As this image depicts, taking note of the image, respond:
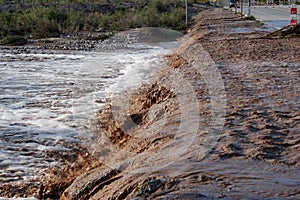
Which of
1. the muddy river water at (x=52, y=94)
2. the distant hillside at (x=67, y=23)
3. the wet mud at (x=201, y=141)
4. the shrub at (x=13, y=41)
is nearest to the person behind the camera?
the wet mud at (x=201, y=141)

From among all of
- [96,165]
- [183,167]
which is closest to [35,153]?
[96,165]

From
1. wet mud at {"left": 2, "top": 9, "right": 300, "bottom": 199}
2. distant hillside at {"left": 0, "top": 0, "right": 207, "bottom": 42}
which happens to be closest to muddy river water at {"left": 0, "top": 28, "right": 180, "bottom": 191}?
wet mud at {"left": 2, "top": 9, "right": 300, "bottom": 199}

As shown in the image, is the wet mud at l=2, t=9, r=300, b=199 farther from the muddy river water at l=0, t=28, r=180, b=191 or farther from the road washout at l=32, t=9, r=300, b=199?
the muddy river water at l=0, t=28, r=180, b=191

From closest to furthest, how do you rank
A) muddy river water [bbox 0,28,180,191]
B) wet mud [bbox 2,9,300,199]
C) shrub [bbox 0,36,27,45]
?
wet mud [bbox 2,9,300,199], muddy river water [bbox 0,28,180,191], shrub [bbox 0,36,27,45]

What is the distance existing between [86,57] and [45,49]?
4672mm

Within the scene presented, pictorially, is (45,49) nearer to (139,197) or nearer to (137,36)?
(137,36)

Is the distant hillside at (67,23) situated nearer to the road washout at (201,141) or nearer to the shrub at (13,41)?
the shrub at (13,41)

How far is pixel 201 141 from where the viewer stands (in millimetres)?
6242

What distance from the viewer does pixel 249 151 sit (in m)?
5.88

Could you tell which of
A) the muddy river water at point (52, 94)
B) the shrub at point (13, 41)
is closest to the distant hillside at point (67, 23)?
the shrub at point (13, 41)

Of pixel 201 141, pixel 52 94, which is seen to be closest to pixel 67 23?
pixel 52 94

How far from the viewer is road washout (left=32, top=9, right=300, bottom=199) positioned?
194 inches

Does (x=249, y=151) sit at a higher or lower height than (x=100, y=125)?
higher

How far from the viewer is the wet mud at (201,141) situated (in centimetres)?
492
